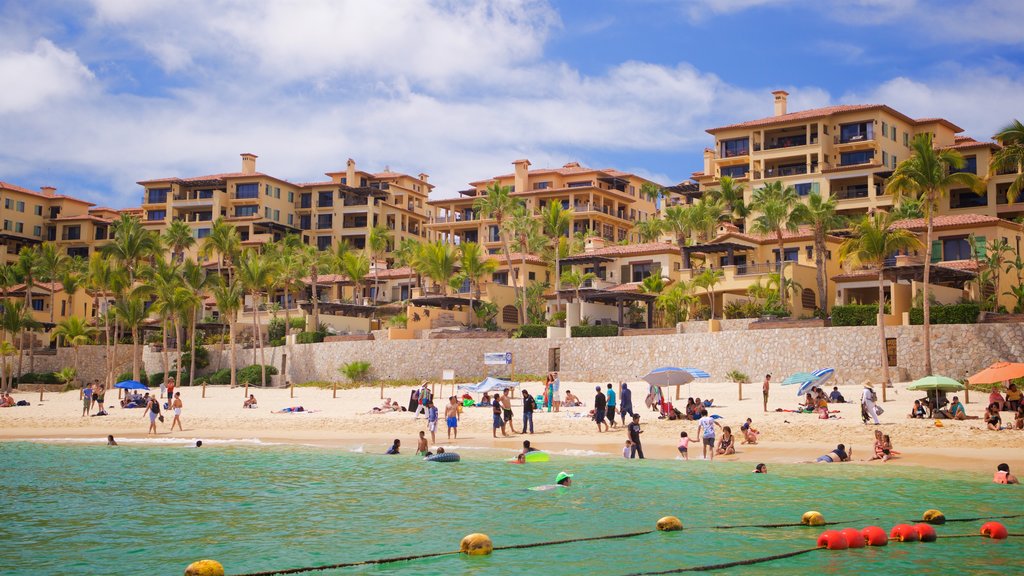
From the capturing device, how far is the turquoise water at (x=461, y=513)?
1614cm

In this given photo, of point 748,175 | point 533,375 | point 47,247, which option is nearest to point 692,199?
point 748,175

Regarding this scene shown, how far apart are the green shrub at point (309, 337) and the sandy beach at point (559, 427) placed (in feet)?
21.9

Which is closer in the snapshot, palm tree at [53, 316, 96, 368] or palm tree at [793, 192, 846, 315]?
palm tree at [793, 192, 846, 315]

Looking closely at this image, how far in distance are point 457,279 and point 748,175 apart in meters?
29.4

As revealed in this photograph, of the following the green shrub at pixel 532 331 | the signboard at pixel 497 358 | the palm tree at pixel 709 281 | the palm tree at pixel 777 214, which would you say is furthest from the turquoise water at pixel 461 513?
the palm tree at pixel 777 214

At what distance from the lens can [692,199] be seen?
97500 millimetres

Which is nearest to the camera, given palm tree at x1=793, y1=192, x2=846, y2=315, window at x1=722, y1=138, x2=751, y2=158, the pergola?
palm tree at x1=793, y1=192, x2=846, y2=315

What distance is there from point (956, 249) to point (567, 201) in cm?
5103

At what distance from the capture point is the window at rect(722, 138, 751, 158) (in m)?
86.4

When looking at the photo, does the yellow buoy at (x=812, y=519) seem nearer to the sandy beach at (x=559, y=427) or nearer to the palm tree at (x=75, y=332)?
the sandy beach at (x=559, y=427)

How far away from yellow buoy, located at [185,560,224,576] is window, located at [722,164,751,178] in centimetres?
7661

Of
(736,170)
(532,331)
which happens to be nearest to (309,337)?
(532,331)

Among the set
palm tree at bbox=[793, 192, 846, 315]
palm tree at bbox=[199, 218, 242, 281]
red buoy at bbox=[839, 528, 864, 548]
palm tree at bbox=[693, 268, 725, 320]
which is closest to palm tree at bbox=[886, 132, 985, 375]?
palm tree at bbox=[793, 192, 846, 315]

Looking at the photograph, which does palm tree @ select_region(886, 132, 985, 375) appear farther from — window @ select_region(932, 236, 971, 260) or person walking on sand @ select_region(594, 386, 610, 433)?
person walking on sand @ select_region(594, 386, 610, 433)
